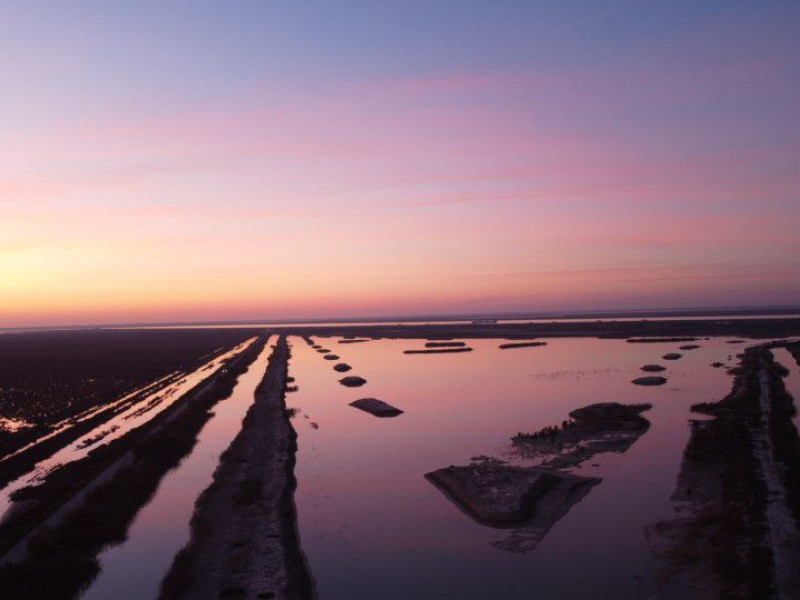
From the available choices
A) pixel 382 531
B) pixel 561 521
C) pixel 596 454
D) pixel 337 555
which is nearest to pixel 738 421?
pixel 596 454

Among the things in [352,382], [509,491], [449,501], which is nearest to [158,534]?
[449,501]

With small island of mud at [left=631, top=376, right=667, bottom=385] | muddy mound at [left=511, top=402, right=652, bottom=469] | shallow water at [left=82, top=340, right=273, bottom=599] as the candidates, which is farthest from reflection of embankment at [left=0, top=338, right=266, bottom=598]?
small island of mud at [left=631, top=376, right=667, bottom=385]

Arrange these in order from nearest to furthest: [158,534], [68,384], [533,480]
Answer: [158,534]
[533,480]
[68,384]

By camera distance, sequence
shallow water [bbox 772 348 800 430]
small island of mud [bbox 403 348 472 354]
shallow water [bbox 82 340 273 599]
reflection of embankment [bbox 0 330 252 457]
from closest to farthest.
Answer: shallow water [bbox 82 340 273 599] → shallow water [bbox 772 348 800 430] → reflection of embankment [bbox 0 330 252 457] → small island of mud [bbox 403 348 472 354]

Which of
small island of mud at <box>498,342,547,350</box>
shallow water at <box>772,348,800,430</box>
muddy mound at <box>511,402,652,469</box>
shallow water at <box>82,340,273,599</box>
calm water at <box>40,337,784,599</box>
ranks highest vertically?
small island of mud at <box>498,342,547,350</box>

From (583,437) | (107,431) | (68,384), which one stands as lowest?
(107,431)

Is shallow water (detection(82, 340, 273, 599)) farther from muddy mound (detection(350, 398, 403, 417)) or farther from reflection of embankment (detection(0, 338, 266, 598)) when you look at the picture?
muddy mound (detection(350, 398, 403, 417))

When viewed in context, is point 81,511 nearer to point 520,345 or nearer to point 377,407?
point 377,407
